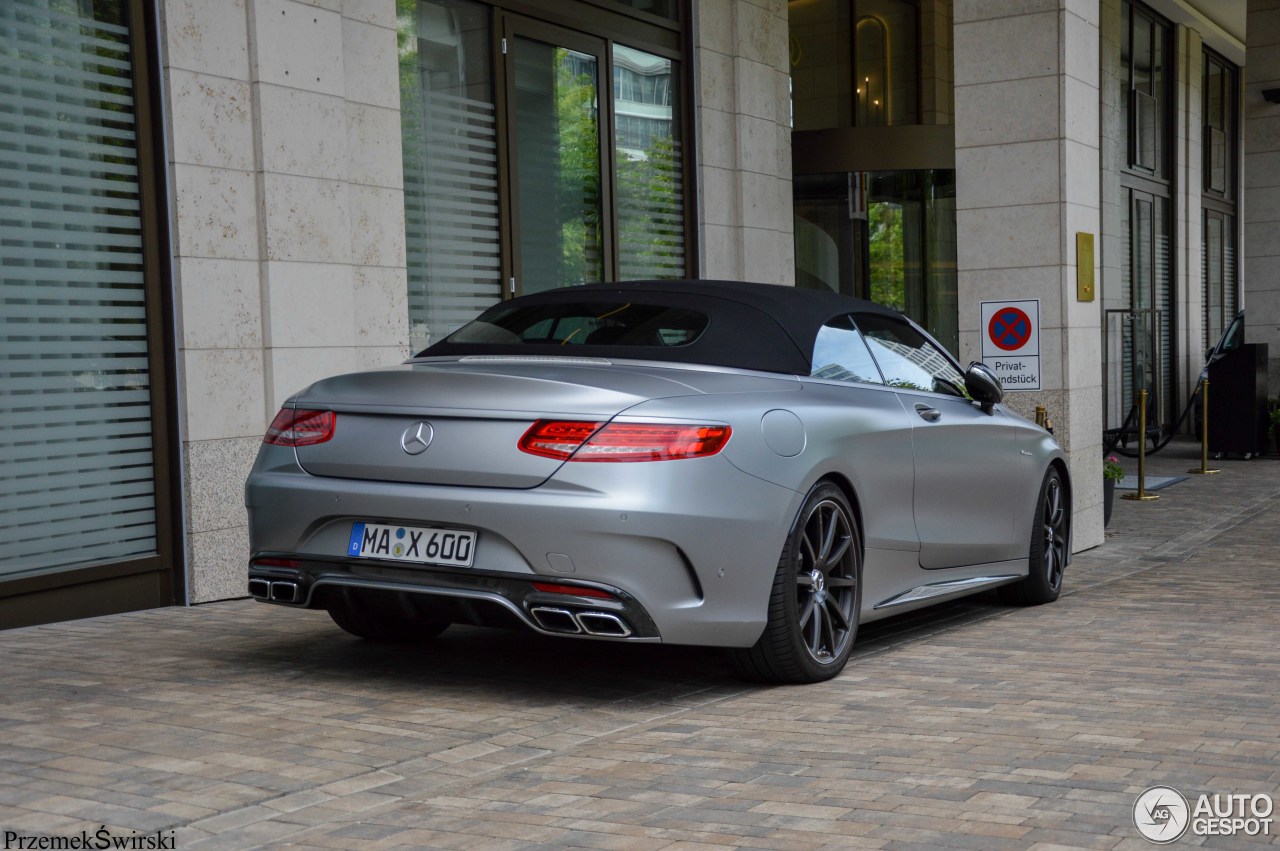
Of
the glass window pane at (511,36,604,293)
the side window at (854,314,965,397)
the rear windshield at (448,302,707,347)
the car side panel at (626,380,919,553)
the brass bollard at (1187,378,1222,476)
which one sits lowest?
the brass bollard at (1187,378,1222,476)

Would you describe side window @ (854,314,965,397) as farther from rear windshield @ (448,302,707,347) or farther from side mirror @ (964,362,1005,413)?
rear windshield @ (448,302,707,347)

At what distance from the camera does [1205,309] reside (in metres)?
27.5

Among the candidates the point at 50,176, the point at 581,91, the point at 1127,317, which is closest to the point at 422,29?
the point at 581,91

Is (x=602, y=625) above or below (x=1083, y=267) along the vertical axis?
below

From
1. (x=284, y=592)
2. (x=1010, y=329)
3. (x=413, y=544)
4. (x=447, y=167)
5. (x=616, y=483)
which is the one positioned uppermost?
(x=447, y=167)

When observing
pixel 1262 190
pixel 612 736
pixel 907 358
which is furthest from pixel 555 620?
pixel 1262 190

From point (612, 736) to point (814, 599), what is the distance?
113cm

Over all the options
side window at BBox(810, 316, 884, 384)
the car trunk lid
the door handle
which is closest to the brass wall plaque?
the door handle

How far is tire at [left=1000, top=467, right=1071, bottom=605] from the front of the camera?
786cm

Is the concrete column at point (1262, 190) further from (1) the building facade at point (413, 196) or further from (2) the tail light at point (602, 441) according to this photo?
(2) the tail light at point (602, 441)

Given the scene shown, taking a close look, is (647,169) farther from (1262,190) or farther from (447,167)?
(1262,190)

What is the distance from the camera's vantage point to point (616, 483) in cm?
489

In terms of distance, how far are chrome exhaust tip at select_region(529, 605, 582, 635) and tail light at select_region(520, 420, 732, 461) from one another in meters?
0.49

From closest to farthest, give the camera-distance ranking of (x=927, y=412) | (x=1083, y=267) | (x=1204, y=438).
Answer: (x=927, y=412) → (x=1083, y=267) → (x=1204, y=438)
